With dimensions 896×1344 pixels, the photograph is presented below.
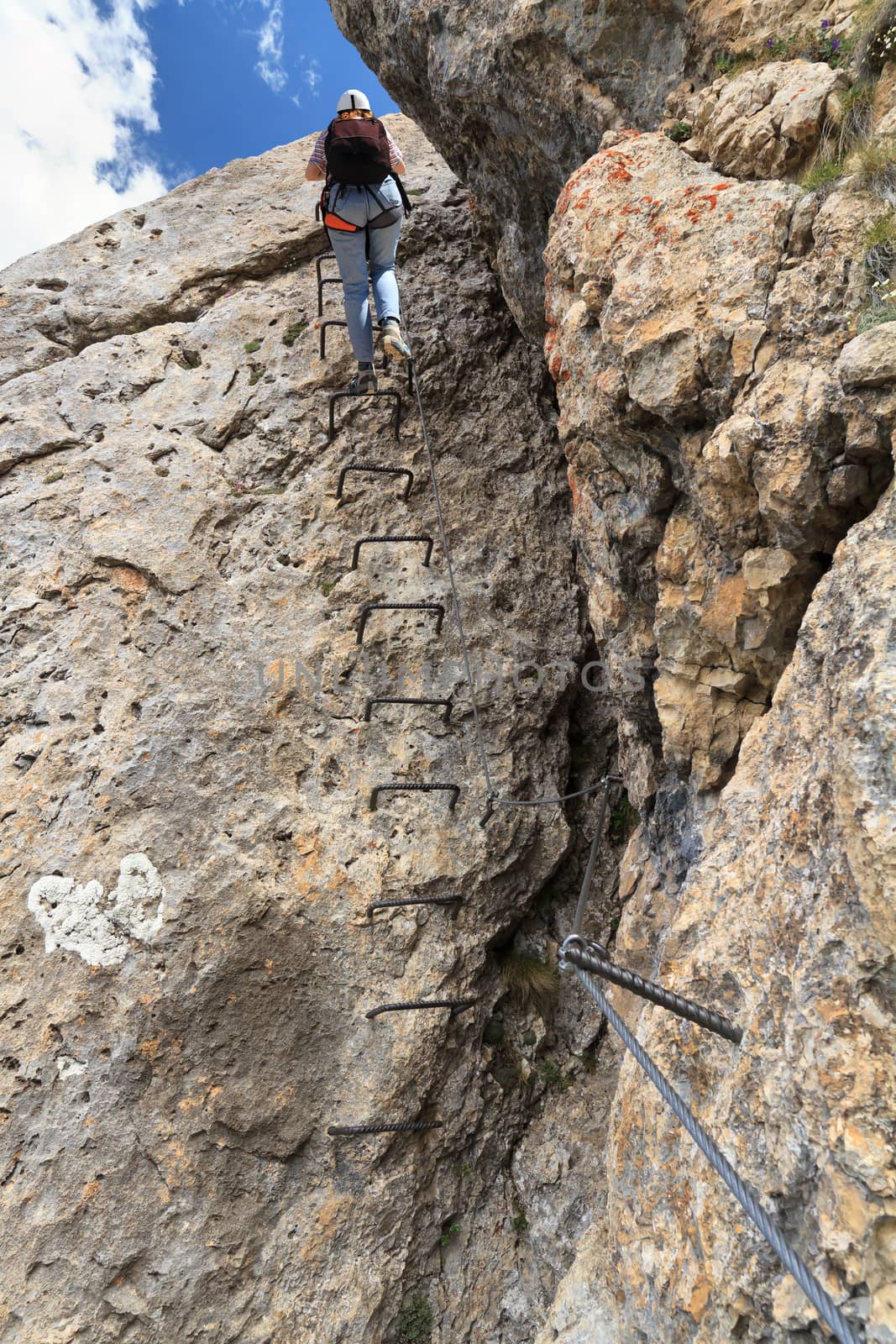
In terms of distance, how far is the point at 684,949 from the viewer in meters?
3.28

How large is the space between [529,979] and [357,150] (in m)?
7.02

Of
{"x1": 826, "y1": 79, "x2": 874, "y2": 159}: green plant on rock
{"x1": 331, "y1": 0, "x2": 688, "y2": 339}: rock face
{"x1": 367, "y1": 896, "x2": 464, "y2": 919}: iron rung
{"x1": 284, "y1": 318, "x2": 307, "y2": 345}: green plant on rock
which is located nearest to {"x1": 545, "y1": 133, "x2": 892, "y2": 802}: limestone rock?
{"x1": 826, "y1": 79, "x2": 874, "y2": 159}: green plant on rock

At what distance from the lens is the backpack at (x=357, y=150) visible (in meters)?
6.85

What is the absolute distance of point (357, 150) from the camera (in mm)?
6859

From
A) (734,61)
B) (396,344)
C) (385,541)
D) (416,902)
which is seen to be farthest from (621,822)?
(734,61)

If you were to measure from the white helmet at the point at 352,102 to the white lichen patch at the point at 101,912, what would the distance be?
6.67 metres

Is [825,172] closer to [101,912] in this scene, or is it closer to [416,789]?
[416,789]

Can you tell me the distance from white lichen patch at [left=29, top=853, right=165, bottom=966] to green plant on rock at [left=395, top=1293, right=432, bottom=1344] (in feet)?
8.82

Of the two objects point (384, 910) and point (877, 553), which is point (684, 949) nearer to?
point (877, 553)

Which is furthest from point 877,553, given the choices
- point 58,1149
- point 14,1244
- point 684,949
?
point 14,1244

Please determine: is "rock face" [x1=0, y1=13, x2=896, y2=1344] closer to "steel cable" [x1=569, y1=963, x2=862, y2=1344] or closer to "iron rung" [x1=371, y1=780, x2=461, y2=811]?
"iron rung" [x1=371, y1=780, x2=461, y2=811]

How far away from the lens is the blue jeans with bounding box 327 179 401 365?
730 cm

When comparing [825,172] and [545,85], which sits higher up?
[545,85]

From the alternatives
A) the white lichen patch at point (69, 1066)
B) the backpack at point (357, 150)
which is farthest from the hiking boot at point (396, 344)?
the white lichen patch at point (69, 1066)
